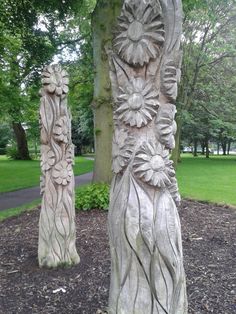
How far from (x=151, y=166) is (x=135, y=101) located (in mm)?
465

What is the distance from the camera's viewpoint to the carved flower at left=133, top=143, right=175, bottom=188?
98.6 inches

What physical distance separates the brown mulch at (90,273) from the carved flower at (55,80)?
2.42 metres

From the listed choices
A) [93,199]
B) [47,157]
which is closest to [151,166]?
[47,157]

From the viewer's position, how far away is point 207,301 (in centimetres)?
394

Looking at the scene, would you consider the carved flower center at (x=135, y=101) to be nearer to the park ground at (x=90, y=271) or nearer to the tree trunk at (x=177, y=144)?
the park ground at (x=90, y=271)

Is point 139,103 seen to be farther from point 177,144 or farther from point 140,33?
point 177,144

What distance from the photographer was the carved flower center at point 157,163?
2.53 m

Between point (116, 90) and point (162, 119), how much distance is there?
0.40 metres

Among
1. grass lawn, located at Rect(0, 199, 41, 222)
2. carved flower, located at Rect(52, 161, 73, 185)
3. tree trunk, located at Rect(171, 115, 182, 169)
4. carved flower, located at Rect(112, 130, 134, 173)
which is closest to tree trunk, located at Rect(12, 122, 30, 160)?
tree trunk, located at Rect(171, 115, 182, 169)

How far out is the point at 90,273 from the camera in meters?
4.79

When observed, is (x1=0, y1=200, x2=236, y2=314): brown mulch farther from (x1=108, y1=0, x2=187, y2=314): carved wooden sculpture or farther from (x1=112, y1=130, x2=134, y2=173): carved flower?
(x1=112, y1=130, x2=134, y2=173): carved flower

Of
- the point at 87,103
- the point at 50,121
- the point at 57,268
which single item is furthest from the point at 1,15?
the point at 57,268

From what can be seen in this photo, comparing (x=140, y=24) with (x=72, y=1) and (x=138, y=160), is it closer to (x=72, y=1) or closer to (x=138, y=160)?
(x=138, y=160)

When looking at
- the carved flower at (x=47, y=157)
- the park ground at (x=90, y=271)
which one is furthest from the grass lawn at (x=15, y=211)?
the carved flower at (x=47, y=157)
